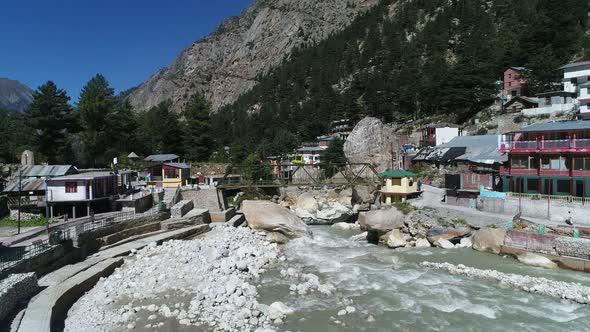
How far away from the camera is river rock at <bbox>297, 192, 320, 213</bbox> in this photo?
4559 cm

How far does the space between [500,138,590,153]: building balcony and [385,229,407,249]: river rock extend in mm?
12145

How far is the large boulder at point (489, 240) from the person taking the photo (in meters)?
26.6

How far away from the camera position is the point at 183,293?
19.7m

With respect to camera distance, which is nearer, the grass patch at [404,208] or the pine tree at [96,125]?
the grass patch at [404,208]

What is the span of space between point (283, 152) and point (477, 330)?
207 feet

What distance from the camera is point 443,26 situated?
101 metres

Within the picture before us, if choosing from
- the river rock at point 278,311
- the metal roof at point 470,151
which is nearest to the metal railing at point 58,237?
the river rock at point 278,311

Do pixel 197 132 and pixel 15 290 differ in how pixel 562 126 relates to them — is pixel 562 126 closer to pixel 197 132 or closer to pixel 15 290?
pixel 15 290

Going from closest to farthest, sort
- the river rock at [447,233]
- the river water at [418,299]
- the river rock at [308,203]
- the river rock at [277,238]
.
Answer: the river water at [418,299] → the river rock at [447,233] → the river rock at [277,238] → the river rock at [308,203]

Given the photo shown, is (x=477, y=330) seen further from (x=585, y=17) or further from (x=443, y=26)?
(x=443, y=26)

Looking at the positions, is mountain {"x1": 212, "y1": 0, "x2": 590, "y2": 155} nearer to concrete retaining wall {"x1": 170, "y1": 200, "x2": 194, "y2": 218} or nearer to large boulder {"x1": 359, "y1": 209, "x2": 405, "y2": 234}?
large boulder {"x1": 359, "y1": 209, "x2": 405, "y2": 234}

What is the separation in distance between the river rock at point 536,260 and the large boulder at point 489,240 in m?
1.97

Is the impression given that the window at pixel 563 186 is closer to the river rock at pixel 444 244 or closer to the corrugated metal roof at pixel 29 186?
the river rock at pixel 444 244

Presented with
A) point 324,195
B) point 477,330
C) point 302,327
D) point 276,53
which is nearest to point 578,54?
point 324,195
